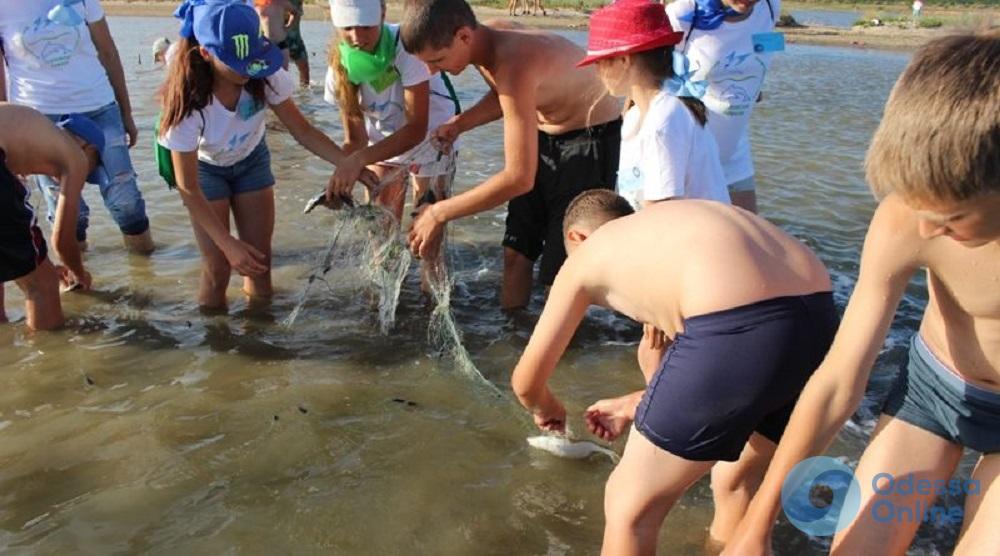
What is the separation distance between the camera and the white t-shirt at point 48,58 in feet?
15.5

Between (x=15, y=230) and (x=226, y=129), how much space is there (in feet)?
3.68

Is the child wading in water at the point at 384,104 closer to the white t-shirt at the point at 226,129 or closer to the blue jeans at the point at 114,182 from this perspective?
the white t-shirt at the point at 226,129

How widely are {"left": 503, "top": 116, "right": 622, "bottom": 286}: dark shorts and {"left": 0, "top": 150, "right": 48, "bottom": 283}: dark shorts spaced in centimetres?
239

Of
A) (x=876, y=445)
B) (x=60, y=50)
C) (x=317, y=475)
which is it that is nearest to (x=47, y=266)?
(x=60, y=50)

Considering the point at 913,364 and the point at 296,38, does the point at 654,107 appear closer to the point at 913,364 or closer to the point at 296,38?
the point at 913,364

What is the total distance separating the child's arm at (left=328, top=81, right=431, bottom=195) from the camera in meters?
4.29

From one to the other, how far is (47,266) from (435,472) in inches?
96.3

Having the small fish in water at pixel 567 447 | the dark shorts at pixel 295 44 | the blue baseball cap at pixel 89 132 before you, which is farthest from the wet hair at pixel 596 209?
the dark shorts at pixel 295 44

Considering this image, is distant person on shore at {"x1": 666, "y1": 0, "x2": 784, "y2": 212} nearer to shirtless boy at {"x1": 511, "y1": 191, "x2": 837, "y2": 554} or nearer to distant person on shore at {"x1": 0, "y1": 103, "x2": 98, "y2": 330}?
shirtless boy at {"x1": 511, "y1": 191, "x2": 837, "y2": 554}

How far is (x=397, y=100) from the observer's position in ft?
15.1

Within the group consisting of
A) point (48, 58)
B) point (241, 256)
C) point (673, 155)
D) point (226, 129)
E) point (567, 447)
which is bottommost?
point (567, 447)

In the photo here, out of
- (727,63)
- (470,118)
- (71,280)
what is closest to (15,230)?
(71,280)

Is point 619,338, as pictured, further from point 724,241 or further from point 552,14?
point 552,14

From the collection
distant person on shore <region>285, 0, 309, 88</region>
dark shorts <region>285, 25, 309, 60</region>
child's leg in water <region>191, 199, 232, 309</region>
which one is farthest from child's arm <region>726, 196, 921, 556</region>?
dark shorts <region>285, 25, 309, 60</region>
